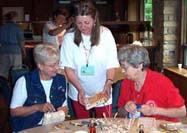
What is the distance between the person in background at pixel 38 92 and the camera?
2942mm

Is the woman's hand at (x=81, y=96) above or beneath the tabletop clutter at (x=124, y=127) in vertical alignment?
above

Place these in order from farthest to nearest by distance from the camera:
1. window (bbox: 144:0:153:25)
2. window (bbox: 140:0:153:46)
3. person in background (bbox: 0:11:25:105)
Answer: window (bbox: 144:0:153:25), window (bbox: 140:0:153:46), person in background (bbox: 0:11:25:105)

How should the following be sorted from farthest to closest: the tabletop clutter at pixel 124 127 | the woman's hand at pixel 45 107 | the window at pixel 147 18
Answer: the window at pixel 147 18, the woman's hand at pixel 45 107, the tabletop clutter at pixel 124 127

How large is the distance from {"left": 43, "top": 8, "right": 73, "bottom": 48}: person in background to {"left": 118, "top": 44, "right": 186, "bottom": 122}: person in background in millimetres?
2627

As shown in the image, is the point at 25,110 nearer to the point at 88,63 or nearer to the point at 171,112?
the point at 88,63


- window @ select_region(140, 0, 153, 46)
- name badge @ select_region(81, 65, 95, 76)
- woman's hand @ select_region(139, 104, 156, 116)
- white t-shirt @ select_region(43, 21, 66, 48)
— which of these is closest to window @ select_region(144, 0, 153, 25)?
window @ select_region(140, 0, 153, 46)

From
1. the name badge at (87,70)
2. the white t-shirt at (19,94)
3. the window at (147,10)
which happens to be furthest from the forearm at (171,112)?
the window at (147,10)

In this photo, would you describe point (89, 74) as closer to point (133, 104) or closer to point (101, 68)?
point (101, 68)

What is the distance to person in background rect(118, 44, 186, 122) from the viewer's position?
2.77 meters

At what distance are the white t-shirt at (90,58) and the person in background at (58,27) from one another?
1981mm

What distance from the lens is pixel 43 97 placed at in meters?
3.04

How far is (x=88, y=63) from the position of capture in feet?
11.0

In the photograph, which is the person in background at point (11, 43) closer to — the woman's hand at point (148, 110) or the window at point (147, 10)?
the window at point (147, 10)

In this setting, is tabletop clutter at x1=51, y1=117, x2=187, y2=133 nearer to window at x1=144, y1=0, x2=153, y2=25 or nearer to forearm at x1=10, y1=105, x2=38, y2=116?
forearm at x1=10, y1=105, x2=38, y2=116
